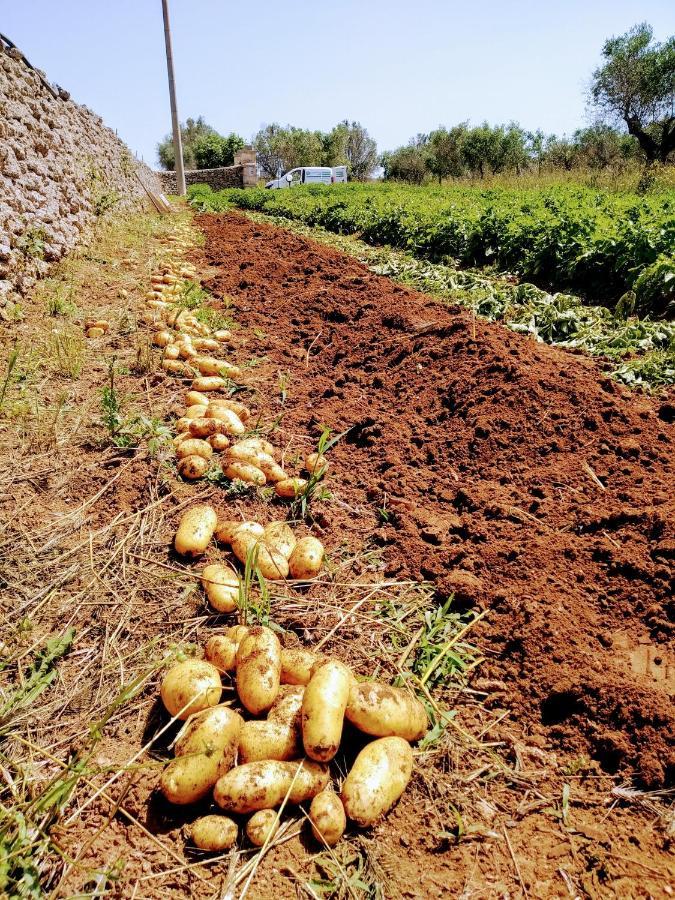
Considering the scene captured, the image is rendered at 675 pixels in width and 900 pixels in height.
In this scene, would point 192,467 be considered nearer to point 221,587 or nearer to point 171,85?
point 221,587

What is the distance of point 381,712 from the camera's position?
5.27ft

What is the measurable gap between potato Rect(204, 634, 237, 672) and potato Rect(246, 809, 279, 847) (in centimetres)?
48

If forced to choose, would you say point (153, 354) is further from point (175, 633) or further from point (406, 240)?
point (406, 240)

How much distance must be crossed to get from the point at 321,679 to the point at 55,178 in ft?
28.8

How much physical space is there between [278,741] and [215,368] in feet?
10.5

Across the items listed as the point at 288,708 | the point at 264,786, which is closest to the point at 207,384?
the point at 288,708

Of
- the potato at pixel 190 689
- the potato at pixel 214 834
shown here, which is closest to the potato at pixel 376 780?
the potato at pixel 214 834

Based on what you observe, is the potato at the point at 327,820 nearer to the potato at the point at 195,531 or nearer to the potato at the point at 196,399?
the potato at the point at 195,531

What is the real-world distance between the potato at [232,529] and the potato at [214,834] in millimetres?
1154

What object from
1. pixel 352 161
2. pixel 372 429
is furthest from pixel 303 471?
pixel 352 161

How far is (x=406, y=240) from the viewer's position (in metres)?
10.9

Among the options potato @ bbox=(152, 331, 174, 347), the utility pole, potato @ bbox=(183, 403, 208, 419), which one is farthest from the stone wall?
the utility pole

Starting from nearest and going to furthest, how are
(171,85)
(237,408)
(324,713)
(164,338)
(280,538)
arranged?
(324,713) < (280,538) < (237,408) < (164,338) < (171,85)

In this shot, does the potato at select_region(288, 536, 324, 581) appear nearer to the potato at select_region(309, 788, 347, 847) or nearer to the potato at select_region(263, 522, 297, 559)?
the potato at select_region(263, 522, 297, 559)
